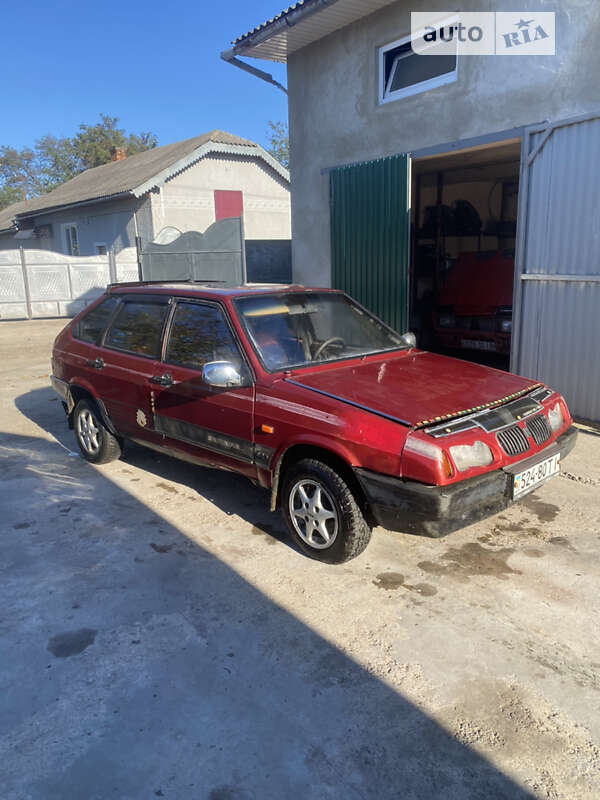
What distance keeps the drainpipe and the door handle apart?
6074 mm

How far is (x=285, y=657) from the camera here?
2.86m

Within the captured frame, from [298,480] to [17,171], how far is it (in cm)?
7295

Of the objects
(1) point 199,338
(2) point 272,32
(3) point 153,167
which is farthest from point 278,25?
(3) point 153,167

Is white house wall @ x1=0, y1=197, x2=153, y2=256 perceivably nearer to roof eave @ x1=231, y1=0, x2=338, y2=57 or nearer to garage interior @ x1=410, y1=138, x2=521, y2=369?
roof eave @ x1=231, y1=0, x2=338, y2=57

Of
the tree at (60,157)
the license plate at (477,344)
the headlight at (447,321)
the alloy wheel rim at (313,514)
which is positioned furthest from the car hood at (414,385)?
the tree at (60,157)

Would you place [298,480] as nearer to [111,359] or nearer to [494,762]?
[494,762]

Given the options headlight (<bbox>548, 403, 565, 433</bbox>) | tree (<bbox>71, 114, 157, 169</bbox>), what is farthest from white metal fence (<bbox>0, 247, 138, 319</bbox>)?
tree (<bbox>71, 114, 157, 169</bbox>)

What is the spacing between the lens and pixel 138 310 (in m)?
5.08

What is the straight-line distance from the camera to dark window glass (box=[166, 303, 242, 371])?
4.20 meters

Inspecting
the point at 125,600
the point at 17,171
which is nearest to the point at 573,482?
the point at 125,600

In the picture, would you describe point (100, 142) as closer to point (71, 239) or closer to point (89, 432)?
point (71, 239)

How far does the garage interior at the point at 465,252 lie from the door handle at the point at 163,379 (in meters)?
5.10

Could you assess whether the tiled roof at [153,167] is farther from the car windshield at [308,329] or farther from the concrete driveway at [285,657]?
the concrete driveway at [285,657]

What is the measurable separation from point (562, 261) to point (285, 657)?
5.42 metres
